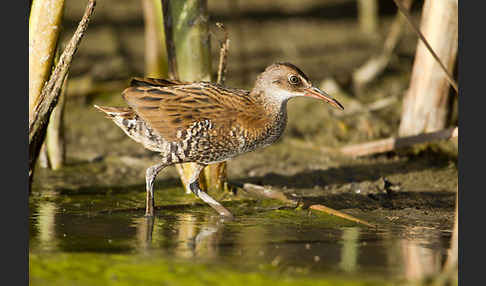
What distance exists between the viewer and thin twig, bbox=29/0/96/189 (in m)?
6.18

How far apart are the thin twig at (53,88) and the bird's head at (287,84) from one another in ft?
5.22

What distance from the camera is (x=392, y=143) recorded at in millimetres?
8258

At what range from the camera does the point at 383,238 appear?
5766 millimetres

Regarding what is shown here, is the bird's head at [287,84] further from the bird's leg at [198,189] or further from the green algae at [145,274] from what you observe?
the green algae at [145,274]

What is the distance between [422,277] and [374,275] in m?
0.29

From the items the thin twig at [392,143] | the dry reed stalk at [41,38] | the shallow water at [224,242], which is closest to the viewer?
the shallow water at [224,242]

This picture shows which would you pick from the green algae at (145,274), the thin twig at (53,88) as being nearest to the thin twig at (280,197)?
the green algae at (145,274)

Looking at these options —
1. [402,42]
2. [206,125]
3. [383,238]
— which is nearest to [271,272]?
[383,238]

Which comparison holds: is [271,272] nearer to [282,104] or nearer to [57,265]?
[57,265]

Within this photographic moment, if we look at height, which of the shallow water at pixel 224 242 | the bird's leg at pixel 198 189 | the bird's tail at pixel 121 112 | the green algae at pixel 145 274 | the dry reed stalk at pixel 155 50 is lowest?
the green algae at pixel 145 274

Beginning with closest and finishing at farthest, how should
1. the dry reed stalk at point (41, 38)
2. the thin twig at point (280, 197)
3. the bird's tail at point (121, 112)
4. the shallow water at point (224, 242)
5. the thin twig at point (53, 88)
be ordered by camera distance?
the shallow water at point (224, 242) < the thin twig at point (53, 88) < the thin twig at point (280, 197) < the dry reed stalk at point (41, 38) < the bird's tail at point (121, 112)

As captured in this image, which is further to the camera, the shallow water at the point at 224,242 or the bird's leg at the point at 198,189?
the bird's leg at the point at 198,189

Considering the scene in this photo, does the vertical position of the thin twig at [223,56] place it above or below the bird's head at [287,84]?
above

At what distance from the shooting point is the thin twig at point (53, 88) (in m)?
6.18
